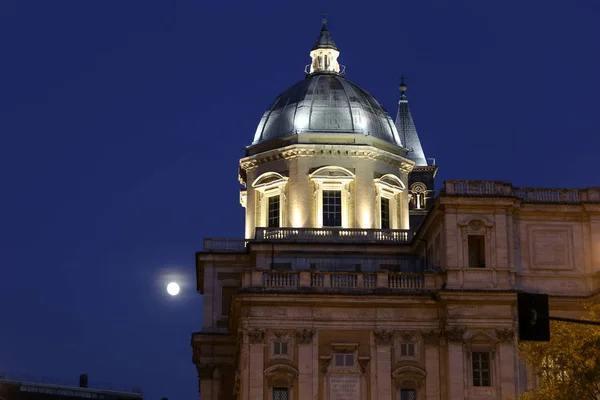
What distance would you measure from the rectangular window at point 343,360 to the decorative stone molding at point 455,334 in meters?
5.25

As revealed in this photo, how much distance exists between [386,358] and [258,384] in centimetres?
697

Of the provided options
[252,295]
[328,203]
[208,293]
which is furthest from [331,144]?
[252,295]

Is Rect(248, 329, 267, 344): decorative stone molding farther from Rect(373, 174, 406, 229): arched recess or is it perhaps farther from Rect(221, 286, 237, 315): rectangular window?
Rect(373, 174, 406, 229): arched recess

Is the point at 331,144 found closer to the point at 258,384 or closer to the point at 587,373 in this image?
the point at 258,384

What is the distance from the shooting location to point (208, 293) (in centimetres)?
8262

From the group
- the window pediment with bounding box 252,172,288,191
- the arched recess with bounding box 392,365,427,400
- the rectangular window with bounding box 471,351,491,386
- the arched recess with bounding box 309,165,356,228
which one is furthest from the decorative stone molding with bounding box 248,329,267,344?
the window pediment with bounding box 252,172,288,191

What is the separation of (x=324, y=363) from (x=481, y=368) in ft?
27.1

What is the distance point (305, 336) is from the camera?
229 ft

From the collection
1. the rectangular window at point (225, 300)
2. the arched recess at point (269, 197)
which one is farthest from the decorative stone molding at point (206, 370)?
the arched recess at point (269, 197)

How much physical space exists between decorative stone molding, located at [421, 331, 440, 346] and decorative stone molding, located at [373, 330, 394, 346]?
69.9 inches

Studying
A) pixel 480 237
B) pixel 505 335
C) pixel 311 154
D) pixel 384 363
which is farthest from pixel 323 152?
pixel 505 335

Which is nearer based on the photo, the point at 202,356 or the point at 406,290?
the point at 406,290

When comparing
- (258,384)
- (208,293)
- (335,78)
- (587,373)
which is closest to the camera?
(587,373)

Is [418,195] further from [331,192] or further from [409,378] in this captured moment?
[409,378]
